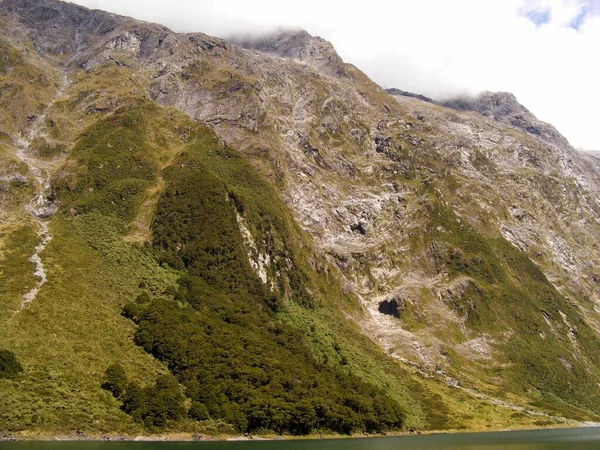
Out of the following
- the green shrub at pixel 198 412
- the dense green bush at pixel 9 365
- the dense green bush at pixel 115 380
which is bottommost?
the green shrub at pixel 198 412

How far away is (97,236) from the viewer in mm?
182125

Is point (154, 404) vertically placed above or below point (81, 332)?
below

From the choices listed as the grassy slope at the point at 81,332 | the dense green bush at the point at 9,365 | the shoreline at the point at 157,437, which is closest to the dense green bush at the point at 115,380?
the grassy slope at the point at 81,332

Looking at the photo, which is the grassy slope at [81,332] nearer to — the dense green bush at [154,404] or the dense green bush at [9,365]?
the dense green bush at [9,365]

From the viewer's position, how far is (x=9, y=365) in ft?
356

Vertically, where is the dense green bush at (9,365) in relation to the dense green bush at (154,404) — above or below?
above

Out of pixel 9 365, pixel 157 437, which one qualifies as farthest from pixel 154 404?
pixel 9 365

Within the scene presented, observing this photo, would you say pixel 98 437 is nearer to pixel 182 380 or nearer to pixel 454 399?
pixel 182 380

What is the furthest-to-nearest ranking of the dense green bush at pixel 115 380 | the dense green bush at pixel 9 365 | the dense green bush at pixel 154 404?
the dense green bush at pixel 115 380 → the dense green bush at pixel 154 404 → the dense green bush at pixel 9 365

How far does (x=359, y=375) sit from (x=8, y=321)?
9921 centimetres

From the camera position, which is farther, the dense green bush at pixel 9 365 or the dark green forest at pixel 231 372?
the dark green forest at pixel 231 372

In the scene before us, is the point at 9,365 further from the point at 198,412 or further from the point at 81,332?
the point at 198,412

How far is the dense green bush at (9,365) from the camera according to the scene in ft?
351

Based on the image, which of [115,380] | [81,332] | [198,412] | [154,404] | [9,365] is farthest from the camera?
[81,332]
